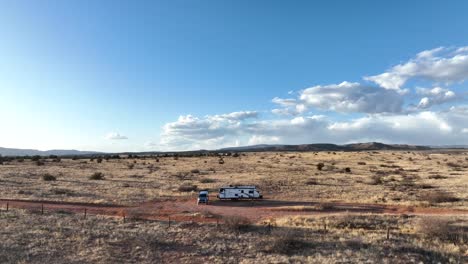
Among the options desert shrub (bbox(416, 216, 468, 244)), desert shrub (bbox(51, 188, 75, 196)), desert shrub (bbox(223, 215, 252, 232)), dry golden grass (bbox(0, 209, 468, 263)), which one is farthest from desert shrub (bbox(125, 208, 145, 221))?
desert shrub (bbox(416, 216, 468, 244))

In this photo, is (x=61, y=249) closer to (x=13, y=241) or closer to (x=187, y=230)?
(x=13, y=241)

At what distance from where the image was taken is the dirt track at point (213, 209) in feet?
99.0

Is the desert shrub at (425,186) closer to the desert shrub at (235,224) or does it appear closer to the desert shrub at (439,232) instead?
the desert shrub at (439,232)

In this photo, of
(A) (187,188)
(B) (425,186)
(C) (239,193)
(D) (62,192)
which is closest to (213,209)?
(C) (239,193)

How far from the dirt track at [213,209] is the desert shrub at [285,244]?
25.8 feet

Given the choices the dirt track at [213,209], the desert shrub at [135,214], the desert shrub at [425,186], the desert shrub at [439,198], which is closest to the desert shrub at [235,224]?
the dirt track at [213,209]

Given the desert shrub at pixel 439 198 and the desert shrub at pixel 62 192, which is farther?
the desert shrub at pixel 62 192

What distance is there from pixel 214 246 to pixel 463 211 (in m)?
20.6

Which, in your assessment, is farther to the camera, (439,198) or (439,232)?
(439,198)

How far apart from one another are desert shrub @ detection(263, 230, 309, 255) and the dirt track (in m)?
7.86

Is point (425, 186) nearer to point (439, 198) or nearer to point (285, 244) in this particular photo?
point (439, 198)

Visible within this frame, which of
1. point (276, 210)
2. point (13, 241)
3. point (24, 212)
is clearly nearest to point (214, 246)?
point (13, 241)

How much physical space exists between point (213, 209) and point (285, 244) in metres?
14.3

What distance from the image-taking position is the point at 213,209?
33.9 metres
